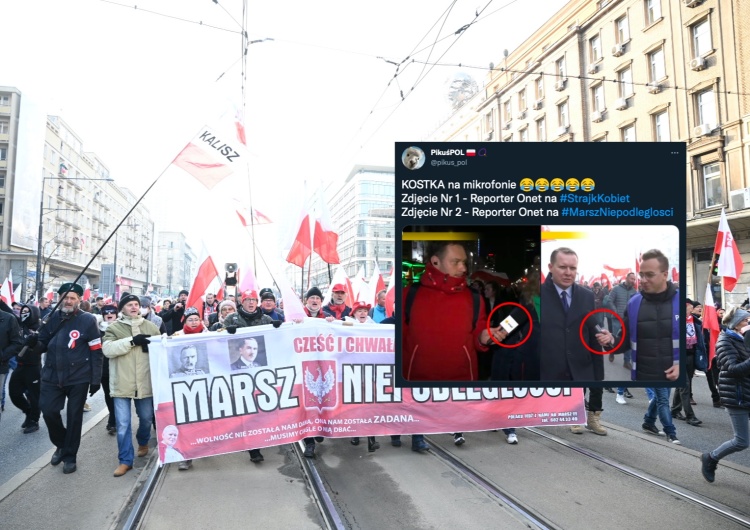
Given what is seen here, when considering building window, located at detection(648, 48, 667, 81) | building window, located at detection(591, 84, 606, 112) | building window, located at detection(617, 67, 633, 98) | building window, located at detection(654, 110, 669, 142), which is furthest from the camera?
building window, located at detection(591, 84, 606, 112)

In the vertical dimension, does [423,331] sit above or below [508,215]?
below

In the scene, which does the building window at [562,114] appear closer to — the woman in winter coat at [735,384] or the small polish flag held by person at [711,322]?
the small polish flag held by person at [711,322]

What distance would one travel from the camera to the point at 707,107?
22062 mm

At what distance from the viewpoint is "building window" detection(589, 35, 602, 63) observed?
2866 centimetres

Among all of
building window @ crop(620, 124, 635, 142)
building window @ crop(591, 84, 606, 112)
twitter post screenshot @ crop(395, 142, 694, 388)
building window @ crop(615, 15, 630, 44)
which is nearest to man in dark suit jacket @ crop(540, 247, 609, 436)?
twitter post screenshot @ crop(395, 142, 694, 388)

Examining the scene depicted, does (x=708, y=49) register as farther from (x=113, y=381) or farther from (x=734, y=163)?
(x=113, y=381)

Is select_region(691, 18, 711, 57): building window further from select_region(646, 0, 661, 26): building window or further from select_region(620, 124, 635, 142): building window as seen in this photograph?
select_region(620, 124, 635, 142): building window

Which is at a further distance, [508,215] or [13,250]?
[13,250]

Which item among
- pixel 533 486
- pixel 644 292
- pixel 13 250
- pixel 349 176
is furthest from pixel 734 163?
pixel 349 176

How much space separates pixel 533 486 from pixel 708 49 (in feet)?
76.2

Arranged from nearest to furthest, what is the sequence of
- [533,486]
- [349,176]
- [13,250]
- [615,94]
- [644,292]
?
[644,292] < [533,486] < [615,94] < [13,250] < [349,176]

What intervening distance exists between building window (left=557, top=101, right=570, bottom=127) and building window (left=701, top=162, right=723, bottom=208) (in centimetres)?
1023

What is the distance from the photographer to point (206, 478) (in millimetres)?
5293

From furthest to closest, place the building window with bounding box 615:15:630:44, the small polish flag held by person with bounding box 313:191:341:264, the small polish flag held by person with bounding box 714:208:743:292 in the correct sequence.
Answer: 1. the building window with bounding box 615:15:630:44
2. the small polish flag held by person with bounding box 313:191:341:264
3. the small polish flag held by person with bounding box 714:208:743:292
